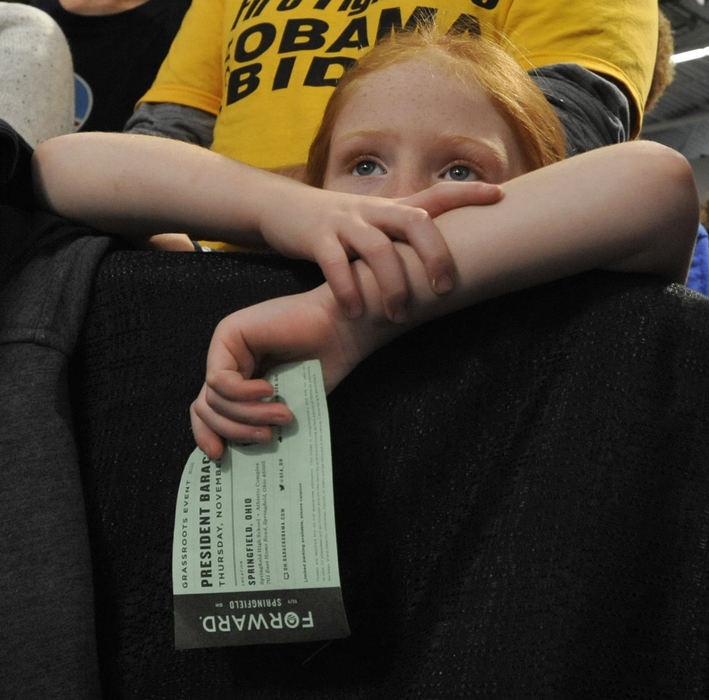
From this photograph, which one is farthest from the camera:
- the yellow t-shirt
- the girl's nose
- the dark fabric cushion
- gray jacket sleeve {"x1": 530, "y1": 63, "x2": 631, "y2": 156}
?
the yellow t-shirt

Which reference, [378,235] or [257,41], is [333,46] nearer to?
[257,41]

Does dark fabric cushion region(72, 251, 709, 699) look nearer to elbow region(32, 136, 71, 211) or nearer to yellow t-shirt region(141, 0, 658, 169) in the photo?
elbow region(32, 136, 71, 211)

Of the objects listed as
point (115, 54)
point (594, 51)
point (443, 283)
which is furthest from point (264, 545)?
point (115, 54)

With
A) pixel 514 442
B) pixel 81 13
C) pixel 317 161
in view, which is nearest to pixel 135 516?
pixel 514 442

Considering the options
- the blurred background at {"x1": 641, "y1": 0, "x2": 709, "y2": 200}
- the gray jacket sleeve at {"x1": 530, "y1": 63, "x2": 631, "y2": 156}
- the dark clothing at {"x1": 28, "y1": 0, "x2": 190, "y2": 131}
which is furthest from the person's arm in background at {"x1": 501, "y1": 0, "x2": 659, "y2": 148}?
the blurred background at {"x1": 641, "y1": 0, "x2": 709, "y2": 200}

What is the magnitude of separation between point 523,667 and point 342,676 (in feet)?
0.41

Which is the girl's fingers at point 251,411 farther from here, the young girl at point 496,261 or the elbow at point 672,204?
the elbow at point 672,204

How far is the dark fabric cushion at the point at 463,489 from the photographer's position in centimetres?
48

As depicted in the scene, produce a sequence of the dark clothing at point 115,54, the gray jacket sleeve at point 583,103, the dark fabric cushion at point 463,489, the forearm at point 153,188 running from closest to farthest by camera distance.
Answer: the dark fabric cushion at point 463,489
the forearm at point 153,188
the gray jacket sleeve at point 583,103
the dark clothing at point 115,54

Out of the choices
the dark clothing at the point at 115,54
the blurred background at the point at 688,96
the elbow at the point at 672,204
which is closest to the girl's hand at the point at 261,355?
the elbow at the point at 672,204

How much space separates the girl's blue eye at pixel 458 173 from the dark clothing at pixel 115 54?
115 cm

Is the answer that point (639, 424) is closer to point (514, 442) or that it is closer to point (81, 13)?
point (514, 442)

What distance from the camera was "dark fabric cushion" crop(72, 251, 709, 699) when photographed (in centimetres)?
48

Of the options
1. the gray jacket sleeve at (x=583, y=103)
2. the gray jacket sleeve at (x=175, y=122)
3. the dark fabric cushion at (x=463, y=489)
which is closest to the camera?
the dark fabric cushion at (x=463, y=489)
